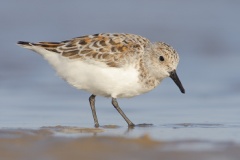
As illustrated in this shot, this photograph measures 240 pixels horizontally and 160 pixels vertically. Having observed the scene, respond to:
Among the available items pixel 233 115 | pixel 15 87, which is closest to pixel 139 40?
pixel 233 115

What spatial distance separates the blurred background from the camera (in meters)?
11.6

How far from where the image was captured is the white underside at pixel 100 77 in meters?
10.3

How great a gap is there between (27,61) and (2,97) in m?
2.98

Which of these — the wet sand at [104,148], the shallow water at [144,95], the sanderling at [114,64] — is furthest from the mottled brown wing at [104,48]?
the wet sand at [104,148]

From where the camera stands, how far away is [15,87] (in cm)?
1370

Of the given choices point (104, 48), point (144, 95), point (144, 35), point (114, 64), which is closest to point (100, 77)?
point (114, 64)

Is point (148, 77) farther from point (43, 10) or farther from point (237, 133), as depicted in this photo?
point (43, 10)

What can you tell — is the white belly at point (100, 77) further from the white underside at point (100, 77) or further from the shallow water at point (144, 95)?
the shallow water at point (144, 95)

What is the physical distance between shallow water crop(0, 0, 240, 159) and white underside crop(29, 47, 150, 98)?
0.52 meters

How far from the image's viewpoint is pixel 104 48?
10.5 meters

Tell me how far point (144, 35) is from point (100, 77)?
8.09 meters

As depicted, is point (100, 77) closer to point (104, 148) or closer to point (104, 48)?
point (104, 48)

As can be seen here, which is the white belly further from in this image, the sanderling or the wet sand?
the wet sand

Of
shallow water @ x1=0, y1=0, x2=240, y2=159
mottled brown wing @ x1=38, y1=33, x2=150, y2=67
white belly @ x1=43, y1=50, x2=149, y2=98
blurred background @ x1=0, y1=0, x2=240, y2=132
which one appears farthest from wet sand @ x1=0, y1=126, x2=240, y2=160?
blurred background @ x1=0, y1=0, x2=240, y2=132
